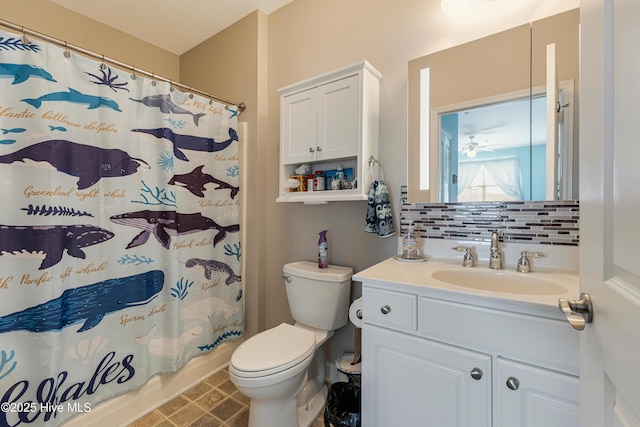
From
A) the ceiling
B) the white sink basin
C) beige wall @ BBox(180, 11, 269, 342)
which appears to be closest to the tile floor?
beige wall @ BBox(180, 11, 269, 342)

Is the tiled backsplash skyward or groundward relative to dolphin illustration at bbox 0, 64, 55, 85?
groundward

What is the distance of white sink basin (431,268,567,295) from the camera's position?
1.06 metres

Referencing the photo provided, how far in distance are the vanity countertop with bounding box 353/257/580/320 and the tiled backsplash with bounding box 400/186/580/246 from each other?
5.4 inches

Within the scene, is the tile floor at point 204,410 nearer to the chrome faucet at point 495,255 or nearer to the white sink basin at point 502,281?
the white sink basin at point 502,281

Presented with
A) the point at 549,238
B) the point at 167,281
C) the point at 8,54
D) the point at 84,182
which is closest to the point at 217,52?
the point at 8,54

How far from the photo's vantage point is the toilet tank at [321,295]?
5.05 feet

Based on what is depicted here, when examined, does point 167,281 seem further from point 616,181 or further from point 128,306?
point 616,181

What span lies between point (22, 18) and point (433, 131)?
2.59 m

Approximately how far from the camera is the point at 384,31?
157 centimetres

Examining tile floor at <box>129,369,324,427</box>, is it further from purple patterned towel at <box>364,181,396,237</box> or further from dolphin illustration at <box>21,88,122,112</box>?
dolphin illustration at <box>21,88,122,112</box>

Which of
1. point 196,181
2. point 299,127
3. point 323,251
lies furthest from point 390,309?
point 196,181

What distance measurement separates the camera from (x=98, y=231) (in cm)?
140

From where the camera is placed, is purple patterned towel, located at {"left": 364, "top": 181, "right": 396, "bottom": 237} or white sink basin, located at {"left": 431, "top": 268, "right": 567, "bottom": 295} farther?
purple patterned towel, located at {"left": 364, "top": 181, "right": 396, "bottom": 237}

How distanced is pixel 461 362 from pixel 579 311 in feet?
1.59
